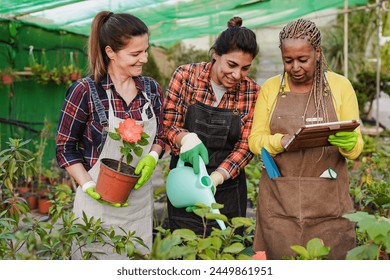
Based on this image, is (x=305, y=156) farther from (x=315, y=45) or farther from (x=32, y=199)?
(x=32, y=199)

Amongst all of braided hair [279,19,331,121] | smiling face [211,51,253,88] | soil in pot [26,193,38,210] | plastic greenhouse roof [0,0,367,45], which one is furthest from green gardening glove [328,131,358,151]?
soil in pot [26,193,38,210]

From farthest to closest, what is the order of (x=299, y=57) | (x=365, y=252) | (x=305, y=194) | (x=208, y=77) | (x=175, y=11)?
(x=175, y=11) < (x=208, y=77) < (x=305, y=194) < (x=299, y=57) < (x=365, y=252)

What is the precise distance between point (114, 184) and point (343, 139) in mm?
804

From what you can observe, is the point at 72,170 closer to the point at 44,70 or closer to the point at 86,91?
the point at 86,91

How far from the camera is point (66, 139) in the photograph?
6.98 ft

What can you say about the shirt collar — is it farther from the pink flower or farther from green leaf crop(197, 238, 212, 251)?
green leaf crop(197, 238, 212, 251)

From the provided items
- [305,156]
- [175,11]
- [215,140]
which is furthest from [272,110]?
[175,11]

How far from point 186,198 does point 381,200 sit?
28.9 inches

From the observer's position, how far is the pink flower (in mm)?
1982

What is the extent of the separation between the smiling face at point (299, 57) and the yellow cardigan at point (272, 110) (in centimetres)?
12

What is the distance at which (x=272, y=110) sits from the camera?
2.19 metres

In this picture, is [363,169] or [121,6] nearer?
[363,169]

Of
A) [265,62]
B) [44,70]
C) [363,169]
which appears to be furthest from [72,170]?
[265,62]

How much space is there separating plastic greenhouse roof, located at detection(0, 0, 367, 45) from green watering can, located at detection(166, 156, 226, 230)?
2718mm
